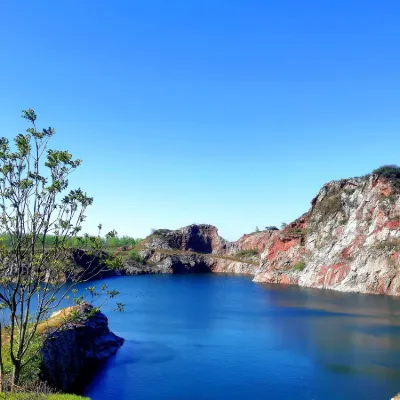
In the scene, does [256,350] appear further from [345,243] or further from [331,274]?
[345,243]

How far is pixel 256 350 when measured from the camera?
55.3 meters

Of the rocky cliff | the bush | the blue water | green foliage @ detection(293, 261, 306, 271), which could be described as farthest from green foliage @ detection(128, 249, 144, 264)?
the bush

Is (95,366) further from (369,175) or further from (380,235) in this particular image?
(369,175)

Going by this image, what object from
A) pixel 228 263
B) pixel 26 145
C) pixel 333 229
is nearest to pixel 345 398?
pixel 26 145

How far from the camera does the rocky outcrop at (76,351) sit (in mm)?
Result: 40219

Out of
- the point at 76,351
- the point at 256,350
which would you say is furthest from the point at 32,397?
the point at 256,350

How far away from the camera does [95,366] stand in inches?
1976

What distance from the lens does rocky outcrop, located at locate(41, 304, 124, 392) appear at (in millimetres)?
40219

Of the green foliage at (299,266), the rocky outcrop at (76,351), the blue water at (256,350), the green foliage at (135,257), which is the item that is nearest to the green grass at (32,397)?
the rocky outcrop at (76,351)

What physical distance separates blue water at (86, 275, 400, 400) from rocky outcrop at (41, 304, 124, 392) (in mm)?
2017

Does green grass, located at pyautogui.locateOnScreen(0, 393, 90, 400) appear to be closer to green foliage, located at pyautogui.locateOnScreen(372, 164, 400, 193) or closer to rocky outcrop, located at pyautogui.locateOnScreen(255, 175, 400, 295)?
rocky outcrop, located at pyautogui.locateOnScreen(255, 175, 400, 295)

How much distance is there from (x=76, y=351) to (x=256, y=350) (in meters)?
23.4

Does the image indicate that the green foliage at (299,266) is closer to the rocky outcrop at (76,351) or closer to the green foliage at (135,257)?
the green foliage at (135,257)

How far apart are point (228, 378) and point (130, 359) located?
1411 cm
